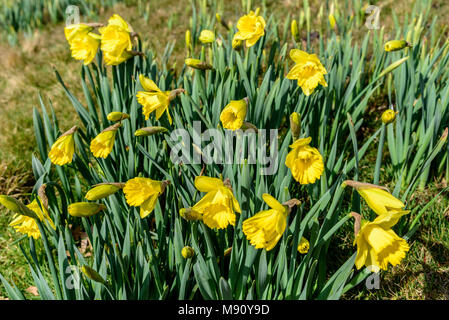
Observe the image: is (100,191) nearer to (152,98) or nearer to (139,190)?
(139,190)

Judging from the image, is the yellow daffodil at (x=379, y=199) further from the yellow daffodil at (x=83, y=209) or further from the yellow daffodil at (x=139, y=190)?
the yellow daffodil at (x=83, y=209)

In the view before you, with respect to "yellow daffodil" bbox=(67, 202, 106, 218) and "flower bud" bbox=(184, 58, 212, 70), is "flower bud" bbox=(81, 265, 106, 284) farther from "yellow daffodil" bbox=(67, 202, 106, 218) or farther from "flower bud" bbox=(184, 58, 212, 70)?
"flower bud" bbox=(184, 58, 212, 70)

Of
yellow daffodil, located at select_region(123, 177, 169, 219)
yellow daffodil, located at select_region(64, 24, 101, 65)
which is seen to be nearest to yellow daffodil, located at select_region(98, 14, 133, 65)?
yellow daffodil, located at select_region(64, 24, 101, 65)

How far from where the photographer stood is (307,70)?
167 cm

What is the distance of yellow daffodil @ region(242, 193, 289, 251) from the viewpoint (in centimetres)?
118

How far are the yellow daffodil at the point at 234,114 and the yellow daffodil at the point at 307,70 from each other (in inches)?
12.3

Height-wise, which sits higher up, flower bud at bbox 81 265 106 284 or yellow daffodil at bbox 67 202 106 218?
yellow daffodil at bbox 67 202 106 218

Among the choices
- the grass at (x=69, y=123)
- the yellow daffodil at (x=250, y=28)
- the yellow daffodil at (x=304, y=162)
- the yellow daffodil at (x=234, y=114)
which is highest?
the yellow daffodil at (x=250, y=28)

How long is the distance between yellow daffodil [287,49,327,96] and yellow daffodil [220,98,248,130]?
1.03ft

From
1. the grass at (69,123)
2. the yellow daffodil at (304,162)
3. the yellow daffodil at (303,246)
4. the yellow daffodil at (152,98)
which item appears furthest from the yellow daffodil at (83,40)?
the yellow daffodil at (303,246)

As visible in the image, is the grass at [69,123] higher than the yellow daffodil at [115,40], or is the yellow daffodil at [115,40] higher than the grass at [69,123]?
the yellow daffodil at [115,40]

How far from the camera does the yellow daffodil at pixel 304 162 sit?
1292 mm
